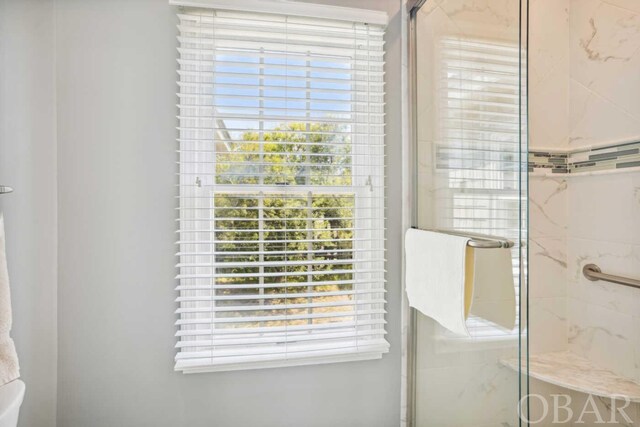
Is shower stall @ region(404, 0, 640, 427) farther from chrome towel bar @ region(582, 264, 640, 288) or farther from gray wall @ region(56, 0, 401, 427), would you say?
gray wall @ region(56, 0, 401, 427)

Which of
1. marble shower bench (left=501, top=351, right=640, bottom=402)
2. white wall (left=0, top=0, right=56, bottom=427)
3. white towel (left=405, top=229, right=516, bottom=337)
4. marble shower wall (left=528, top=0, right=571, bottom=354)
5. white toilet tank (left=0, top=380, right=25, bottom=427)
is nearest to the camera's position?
white toilet tank (left=0, top=380, right=25, bottom=427)

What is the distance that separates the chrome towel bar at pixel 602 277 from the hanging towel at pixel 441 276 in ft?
2.67

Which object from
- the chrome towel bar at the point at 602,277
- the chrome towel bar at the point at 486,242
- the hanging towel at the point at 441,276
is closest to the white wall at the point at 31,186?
the hanging towel at the point at 441,276

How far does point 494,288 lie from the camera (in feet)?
3.23

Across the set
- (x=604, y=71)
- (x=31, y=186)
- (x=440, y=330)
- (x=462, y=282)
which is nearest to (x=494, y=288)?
(x=462, y=282)

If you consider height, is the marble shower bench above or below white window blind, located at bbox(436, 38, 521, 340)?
below

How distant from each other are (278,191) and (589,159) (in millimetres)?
1443

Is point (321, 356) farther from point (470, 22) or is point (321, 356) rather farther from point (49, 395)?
point (470, 22)

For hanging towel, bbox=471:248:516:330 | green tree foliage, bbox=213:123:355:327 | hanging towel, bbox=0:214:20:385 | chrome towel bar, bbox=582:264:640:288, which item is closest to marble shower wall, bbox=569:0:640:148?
chrome towel bar, bbox=582:264:640:288

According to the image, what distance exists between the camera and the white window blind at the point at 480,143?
894 mm

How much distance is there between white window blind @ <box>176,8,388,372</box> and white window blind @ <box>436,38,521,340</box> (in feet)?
1.09

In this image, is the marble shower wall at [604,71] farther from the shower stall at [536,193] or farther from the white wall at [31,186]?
the white wall at [31,186]

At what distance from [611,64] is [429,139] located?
91 cm

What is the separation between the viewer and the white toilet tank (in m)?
0.83
